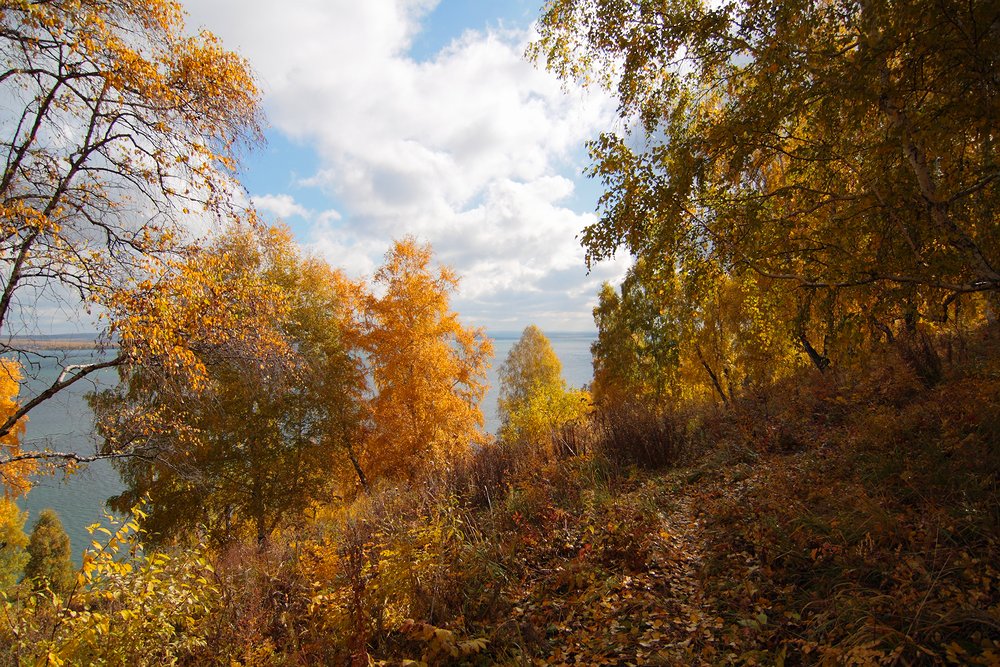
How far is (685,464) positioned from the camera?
6613 mm

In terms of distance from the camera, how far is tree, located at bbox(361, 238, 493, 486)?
13664 mm

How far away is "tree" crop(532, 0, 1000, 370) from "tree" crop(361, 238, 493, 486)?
9561 millimetres

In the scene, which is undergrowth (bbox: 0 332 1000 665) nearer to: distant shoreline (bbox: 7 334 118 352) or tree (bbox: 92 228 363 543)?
distant shoreline (bbox: 7 334 118 352)

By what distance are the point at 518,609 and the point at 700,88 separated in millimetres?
5719

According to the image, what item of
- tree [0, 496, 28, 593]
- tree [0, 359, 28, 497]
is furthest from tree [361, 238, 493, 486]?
tree [0, 496, 28, 593]

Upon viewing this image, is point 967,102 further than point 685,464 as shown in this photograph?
No

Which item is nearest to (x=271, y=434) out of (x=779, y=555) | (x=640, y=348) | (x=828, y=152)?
(x=779, y=555)

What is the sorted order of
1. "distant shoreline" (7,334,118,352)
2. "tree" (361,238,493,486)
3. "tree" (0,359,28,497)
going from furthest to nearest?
"tree" (361,238,493,486), "tree" (0,359,28,497), "distant shoreline" (7,334,118,352)

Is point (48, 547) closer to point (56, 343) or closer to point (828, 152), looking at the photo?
point (56, 343)

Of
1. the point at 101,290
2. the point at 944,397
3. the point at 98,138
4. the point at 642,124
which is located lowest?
the point at 944,397

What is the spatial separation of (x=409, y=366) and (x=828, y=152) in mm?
11590

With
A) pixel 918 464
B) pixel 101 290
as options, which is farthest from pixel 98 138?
pixel 918 464

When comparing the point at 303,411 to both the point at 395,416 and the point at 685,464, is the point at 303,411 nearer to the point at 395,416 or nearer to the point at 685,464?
the point at 395,416

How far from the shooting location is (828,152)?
4.15 metres
